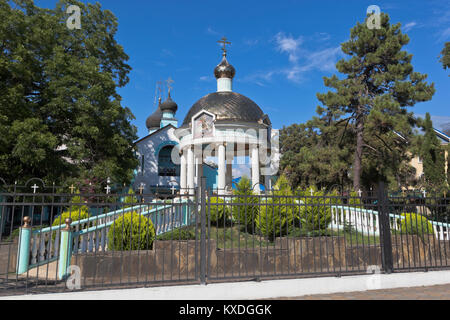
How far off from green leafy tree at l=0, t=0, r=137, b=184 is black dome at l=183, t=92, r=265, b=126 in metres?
5.11

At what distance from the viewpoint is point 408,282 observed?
23.0 feet

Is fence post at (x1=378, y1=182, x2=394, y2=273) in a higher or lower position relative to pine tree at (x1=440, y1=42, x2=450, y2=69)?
lower

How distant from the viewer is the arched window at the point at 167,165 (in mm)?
28250

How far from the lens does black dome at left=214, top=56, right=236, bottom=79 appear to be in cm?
2233

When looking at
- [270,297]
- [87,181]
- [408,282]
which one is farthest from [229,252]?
[87,181]

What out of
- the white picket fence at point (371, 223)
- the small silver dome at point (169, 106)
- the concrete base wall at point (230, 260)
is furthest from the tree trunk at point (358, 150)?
the small silver dome at point (169, 106)

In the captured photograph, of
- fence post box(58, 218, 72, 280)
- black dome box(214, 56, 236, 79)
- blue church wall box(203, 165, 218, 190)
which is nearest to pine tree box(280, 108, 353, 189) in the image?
black dome box(214, 56, 236, 79)

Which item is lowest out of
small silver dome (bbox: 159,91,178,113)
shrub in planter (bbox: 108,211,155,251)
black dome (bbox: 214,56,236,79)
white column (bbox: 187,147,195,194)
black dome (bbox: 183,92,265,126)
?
shrub in planter (bbox: 108,211,155,251)

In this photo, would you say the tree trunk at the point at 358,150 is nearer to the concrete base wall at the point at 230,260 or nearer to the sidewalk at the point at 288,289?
the concrete base wall at the point at 230,260

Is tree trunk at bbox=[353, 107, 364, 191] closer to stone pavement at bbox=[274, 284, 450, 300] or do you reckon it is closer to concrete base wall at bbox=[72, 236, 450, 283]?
concrete base wall at bbox=[72, 236, 450, 283]

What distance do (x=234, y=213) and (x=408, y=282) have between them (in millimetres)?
5857

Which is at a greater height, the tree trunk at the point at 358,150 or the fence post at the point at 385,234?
the tree trunk at the point at 358,150

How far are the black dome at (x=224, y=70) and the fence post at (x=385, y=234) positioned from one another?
1700cm
